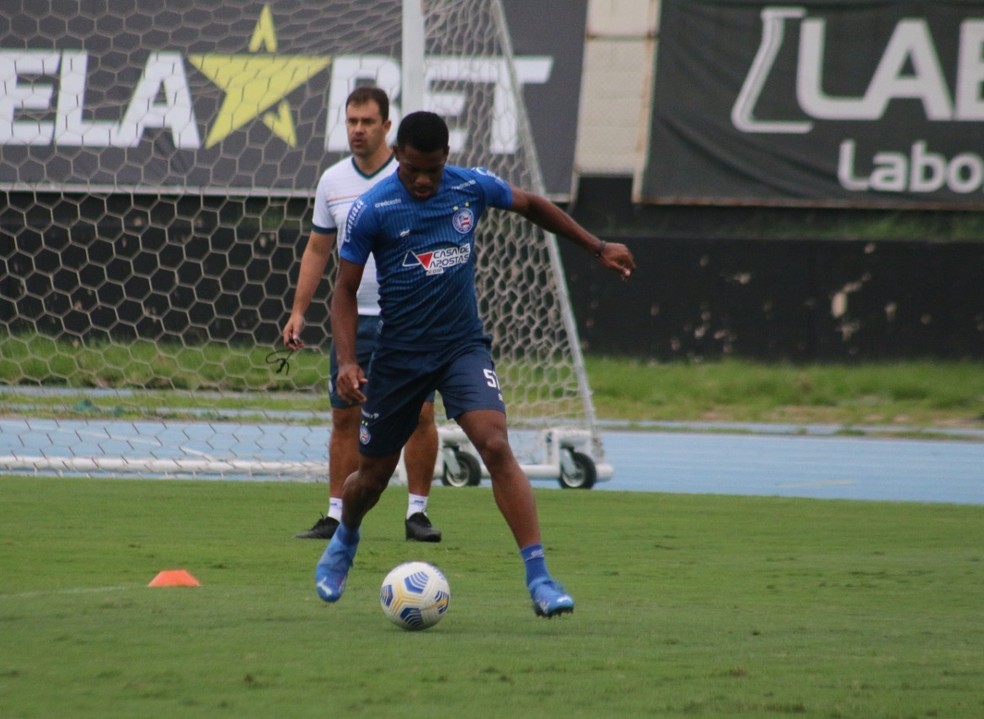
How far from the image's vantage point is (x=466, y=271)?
5.65 meters

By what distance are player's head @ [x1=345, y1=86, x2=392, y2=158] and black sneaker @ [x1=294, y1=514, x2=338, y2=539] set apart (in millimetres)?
1907

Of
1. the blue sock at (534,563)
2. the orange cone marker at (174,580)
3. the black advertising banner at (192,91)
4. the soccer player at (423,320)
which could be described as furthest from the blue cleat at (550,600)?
the black advertising banner at (192,91)

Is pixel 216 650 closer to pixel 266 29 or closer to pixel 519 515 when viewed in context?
pixel 519 515

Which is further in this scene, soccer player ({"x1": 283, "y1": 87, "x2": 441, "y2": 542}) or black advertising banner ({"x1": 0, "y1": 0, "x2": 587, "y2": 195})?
black advertising banner ({"x1": 0, "y1": 0, "x2": 587, "y2": 195})

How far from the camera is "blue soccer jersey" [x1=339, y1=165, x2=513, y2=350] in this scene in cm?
551

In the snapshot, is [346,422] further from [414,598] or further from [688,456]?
[688,456]

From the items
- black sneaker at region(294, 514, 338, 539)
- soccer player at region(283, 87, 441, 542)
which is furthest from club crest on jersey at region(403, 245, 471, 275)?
black sneaker at region(294, 514, 338, 539)

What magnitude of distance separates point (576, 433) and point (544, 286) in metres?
1.79

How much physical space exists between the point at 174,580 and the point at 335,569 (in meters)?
0.82

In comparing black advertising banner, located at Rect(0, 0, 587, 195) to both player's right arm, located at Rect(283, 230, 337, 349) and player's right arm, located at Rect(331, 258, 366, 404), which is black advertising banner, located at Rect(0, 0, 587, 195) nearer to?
player's right arm, located at Rect(283, 230, 337, 349)

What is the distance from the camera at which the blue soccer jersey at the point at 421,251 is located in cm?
551

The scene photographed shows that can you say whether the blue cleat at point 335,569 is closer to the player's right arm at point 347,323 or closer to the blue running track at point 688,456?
the player's right arm at point 347,323

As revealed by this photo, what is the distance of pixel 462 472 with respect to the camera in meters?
11.2

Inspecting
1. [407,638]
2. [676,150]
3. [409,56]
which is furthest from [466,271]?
[676,150]
